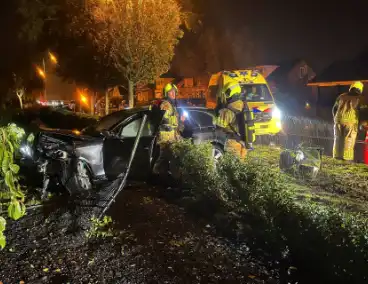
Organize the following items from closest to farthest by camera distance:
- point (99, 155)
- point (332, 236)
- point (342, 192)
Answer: point (332, 236), point (342, 192), point (99, 155)

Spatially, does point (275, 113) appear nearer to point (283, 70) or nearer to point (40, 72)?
point (283, 70)

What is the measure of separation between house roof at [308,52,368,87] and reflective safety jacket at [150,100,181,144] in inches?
787

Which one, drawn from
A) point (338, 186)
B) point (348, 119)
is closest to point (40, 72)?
point (348, 119)

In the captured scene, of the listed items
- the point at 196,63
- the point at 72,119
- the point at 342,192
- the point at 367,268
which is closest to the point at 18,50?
the point at 72,119

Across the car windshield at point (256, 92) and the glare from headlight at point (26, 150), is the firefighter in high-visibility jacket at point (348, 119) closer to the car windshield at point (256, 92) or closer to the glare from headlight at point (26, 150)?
the car windshield at point (256, 92)

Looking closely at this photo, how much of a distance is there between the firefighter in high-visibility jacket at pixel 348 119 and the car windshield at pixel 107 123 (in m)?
4.88

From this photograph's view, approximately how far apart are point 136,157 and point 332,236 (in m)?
4.32

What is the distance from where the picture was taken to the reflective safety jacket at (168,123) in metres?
7.65

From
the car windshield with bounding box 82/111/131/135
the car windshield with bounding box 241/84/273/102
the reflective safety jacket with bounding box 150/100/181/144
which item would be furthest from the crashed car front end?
the car windshield with bounding box 241/84/273/102

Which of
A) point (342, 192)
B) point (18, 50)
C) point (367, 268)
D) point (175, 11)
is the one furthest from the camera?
point (18, 50)

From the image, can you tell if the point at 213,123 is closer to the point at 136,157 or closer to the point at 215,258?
the point at 136,157

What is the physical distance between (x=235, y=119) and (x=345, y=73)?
74.4 ft

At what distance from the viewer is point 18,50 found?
106 ft

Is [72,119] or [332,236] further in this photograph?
[72,119]
